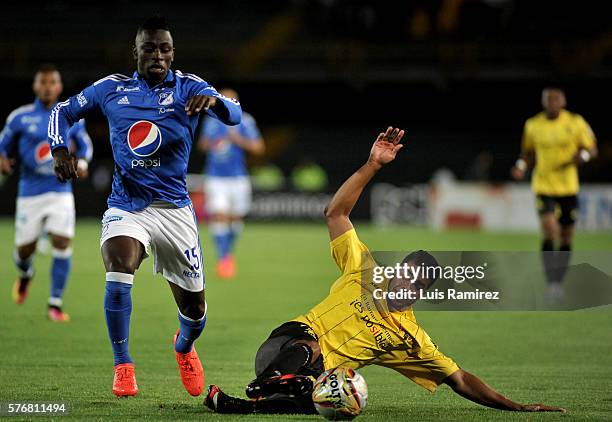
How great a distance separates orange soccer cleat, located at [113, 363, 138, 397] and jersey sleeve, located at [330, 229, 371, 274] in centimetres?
144

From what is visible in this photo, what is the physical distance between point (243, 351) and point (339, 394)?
3101 mm

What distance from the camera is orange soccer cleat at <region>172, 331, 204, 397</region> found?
259 inches

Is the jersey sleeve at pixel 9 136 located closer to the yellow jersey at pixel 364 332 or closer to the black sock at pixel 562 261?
the yellow jersey at pixel 364 332

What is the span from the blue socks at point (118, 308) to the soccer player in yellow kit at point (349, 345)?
2.43 ft

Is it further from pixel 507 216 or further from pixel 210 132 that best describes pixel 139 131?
pixel 507 216

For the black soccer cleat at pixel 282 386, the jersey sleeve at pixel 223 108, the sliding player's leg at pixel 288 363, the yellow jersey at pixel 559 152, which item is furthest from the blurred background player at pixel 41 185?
the yellow jersey at pixel 559 152

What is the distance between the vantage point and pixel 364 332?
240 inches

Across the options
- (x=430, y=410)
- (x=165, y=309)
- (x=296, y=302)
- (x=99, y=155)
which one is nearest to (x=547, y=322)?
(x=296, y=302)

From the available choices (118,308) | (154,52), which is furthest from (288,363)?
(154,52)

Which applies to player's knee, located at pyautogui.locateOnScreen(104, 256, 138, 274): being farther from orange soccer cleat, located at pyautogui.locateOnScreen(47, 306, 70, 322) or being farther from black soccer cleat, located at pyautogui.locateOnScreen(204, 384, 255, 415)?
orange soccer cleat, located at pyautogui.locateOnScreen(47, 306, 70, 322)

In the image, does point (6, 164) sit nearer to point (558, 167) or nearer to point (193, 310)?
point (193, 310)

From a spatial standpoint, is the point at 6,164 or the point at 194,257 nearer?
the point at 194,257

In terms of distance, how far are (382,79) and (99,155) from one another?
8597mm

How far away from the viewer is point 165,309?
1120cm
